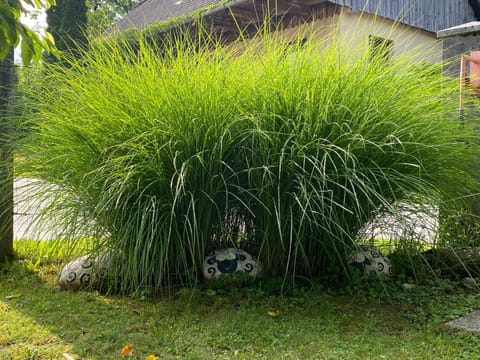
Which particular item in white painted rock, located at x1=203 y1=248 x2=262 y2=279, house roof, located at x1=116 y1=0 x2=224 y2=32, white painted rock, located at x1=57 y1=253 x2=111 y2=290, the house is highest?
house roof, located at x1=116 y1=0 x2=224 y2=32

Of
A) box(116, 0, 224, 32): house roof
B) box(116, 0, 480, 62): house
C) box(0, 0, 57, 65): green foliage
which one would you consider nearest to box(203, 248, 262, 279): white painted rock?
box(0, 0, 57, 65): green foliage

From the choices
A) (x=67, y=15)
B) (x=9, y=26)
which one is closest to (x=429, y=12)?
(x=67, y=15)

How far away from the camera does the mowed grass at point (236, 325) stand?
1996 mm

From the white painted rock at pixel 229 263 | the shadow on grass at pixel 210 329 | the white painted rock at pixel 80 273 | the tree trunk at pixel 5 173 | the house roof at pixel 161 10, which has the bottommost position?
the shadow on grass at pixel 210 329

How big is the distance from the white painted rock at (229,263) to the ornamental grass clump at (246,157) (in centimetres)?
6

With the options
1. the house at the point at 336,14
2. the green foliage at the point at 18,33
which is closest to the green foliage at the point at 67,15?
the house at the point at 336,14

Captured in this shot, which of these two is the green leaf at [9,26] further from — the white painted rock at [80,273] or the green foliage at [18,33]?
the white painted rock at [80,273]

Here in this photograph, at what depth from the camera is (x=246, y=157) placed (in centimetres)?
256

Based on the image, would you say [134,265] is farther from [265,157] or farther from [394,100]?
[394,100]

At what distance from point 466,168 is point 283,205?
1175 millimetres

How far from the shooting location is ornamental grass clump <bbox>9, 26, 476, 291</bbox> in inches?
95.4

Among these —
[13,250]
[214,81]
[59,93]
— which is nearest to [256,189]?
[214,81]

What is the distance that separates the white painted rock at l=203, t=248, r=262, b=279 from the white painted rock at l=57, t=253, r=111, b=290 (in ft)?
1.90

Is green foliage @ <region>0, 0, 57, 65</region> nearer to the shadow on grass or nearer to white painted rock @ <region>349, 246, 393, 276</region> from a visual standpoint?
the shadow on grass
